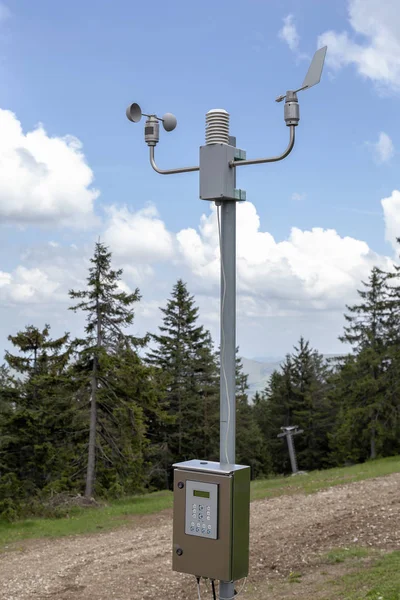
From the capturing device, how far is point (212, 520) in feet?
14.0

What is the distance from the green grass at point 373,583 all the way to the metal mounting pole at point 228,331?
2.52 m

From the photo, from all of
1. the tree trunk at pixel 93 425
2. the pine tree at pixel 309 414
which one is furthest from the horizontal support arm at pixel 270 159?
the pine tree at pixel 309 414

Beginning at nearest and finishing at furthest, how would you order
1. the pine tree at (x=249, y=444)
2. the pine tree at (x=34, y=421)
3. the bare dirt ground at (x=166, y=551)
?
1. the bare dirt ground at (x=166, y=551)
2. the pine tree at (x=34, y=421)
3. the pine tree at (x=249, y=444)

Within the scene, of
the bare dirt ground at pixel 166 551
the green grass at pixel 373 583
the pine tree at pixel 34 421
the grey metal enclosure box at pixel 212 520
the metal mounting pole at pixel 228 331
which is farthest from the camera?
the pine tree at pixel 34 421

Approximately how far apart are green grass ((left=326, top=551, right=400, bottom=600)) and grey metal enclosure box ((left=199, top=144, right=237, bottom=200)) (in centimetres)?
424

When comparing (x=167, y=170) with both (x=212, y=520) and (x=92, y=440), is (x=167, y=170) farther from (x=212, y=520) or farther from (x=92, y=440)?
(x=92, y=440)

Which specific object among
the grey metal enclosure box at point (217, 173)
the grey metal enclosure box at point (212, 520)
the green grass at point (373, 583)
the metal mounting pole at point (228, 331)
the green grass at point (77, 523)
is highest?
the grey metal enclosure box at point (217, 173)

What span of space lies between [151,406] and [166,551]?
1091 centimetres

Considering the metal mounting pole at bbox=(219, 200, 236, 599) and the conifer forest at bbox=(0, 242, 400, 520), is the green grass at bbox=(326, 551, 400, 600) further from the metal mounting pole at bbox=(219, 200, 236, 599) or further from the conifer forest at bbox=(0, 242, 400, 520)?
the conifer forest at bbox=(0, 242, 400, 520)

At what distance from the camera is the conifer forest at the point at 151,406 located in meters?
18.9

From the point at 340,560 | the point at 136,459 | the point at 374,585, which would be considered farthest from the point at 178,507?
the point at 136,459

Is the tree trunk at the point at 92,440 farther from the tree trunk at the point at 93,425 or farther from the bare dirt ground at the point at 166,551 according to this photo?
the bare dirt ground at the point at 166,551

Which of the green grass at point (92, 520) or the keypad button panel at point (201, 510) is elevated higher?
the keypad button panel at point (201, 510)

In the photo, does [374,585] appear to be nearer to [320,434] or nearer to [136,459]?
[136,459]
